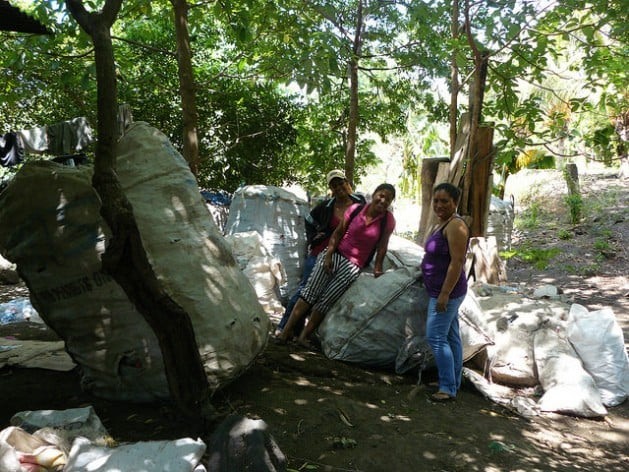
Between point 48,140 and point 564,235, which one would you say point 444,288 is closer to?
point 48,140

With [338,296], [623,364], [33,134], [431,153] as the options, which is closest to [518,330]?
[623,364]

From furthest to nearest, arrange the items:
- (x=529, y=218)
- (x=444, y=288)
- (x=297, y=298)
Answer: (x=529, y=218), (x=297, y=298), (x=444, y=288)

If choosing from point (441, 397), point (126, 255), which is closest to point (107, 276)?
point (126, 255)

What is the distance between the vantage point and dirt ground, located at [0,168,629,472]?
259cm

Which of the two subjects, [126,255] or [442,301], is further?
[442,301]

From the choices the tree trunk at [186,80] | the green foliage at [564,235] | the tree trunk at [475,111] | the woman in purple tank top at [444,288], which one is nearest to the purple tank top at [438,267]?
the woman in purple tank top at [444,288]

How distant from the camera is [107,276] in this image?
9.04 feet

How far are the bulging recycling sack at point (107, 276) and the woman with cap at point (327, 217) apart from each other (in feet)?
5.89

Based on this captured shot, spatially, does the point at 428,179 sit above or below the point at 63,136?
below

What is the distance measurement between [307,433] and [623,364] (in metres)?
2.46

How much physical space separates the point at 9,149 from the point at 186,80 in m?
2.56

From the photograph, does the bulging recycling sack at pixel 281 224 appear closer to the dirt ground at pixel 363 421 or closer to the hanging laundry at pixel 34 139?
the dirt ground at pixel 363 421

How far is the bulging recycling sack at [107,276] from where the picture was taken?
2723 mm

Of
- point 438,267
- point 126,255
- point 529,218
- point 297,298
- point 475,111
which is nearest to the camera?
point 126,255
